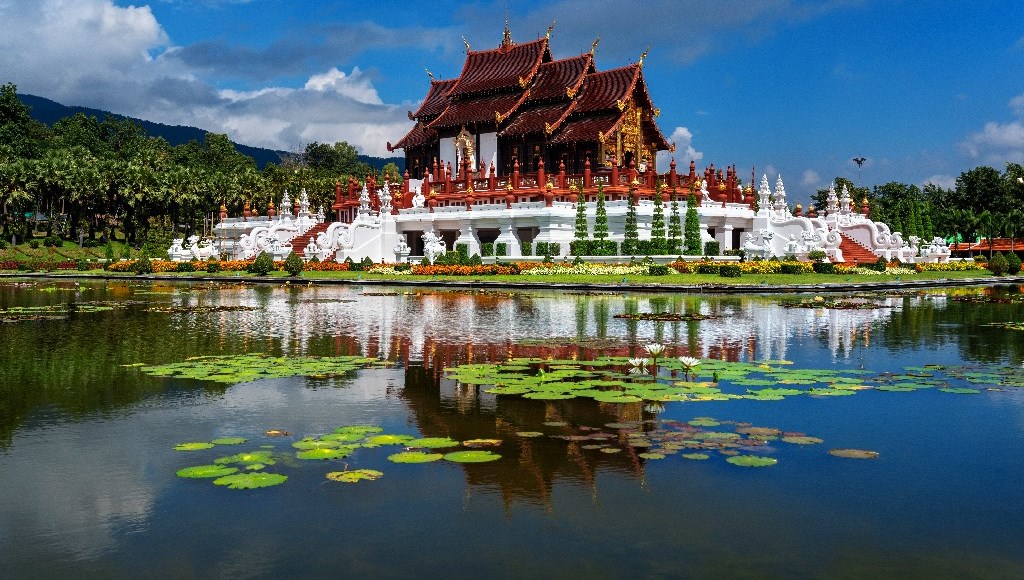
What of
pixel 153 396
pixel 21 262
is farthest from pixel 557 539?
pixel 21 262

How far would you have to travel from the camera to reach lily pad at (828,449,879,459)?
26.8 ft

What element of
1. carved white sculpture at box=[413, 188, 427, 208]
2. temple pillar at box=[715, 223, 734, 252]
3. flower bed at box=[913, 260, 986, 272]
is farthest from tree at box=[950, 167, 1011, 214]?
carved white sculpture at box=[413, 188, 427, 208]

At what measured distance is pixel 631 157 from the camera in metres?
57.0

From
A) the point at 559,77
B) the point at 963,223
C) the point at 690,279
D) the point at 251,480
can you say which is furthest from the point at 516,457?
the point at 963,223

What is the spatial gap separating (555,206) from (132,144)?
82.4 meters

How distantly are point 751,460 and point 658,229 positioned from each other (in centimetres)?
3838

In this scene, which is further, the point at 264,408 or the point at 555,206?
the point at 555,206

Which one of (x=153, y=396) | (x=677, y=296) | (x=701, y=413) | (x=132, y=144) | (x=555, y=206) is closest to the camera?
(x=701, y=413)

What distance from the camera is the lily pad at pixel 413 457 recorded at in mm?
7941

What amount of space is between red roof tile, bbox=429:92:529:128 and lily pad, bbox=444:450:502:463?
5248 cm

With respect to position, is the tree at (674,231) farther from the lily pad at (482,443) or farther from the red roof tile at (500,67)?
the lily pad at (482,443)

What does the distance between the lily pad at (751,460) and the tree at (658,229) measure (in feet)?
120

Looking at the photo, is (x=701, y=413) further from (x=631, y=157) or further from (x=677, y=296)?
(x=631, y=157)

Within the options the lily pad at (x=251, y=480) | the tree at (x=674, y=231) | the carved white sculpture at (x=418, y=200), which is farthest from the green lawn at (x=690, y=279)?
the lily pad at (x=251, y=480)
